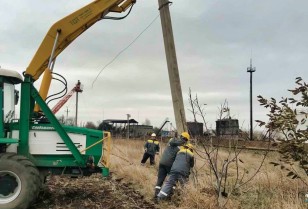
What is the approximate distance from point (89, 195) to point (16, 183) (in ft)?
7.90

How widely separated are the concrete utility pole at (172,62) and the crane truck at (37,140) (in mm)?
1897

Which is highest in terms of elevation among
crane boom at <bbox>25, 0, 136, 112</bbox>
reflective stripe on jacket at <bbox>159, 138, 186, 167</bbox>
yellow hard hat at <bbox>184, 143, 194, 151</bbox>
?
crane boom at <bbox>25, 0, 136, 112</bbox>

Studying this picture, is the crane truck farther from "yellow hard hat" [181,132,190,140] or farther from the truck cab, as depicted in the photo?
"yellow hard hat" [181,132,190,140]

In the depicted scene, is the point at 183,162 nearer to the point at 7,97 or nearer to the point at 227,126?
the point at 227,126

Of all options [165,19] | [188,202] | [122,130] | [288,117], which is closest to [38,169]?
[188,202]

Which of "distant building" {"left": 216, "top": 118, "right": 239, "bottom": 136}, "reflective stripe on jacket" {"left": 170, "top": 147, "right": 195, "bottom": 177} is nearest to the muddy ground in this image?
"reflective stripe on jacket" {"left": 170, "top": 147, "right": 195, "bottom": 177}

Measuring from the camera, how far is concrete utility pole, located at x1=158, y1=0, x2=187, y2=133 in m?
11.1

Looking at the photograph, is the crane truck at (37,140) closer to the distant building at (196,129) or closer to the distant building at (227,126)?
the distant building at (196,129)

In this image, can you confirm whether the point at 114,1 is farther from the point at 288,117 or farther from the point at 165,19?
the point at 288,117

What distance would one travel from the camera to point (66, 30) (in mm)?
11242

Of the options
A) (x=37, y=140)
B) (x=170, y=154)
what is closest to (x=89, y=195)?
(x=37, y=140)

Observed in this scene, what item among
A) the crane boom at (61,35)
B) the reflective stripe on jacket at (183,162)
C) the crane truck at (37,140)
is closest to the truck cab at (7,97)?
the crane truck at (37,140)

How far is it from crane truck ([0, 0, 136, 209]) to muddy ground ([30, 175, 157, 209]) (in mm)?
660

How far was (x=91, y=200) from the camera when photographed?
10266mm
